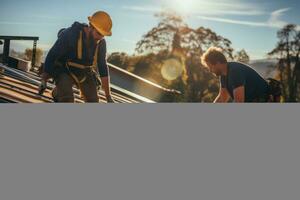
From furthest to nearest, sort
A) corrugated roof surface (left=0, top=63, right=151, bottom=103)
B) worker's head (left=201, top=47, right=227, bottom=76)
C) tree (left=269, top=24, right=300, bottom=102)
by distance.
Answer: tree (left=269, top=24, right=300, bottom=102), corrugated roof surface (left=0, top=63, right=151, bottom=103), worker's head (left=201, top=47, right=227, bottom=76)

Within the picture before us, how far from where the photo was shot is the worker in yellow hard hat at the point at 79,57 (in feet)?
16.0

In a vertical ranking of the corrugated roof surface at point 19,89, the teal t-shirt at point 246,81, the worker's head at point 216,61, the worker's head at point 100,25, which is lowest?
the corrugated roof surface at point 19,89

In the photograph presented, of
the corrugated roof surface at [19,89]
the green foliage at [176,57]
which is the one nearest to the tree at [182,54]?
the green foliage at [176,57]

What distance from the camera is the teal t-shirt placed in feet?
15.7

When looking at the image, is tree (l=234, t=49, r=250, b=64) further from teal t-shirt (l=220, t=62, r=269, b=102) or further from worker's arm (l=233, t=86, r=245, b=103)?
worker's arm (l=233, t=86, r=245, b=103)

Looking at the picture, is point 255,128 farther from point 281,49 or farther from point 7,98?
point 281,49

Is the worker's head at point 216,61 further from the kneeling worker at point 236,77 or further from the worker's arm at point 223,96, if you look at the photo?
the worker's arm at point 223,96

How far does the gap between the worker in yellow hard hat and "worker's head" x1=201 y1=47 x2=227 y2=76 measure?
103cm

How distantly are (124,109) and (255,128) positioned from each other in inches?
53.1

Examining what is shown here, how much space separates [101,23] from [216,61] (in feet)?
3.93

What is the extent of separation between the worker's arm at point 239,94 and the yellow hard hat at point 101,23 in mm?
1380

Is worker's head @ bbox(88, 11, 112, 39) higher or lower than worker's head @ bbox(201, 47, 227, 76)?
higher

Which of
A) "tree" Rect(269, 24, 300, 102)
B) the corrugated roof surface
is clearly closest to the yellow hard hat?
the corrugated roof surface

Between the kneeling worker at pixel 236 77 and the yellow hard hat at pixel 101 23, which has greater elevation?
the yellow hard hat at pixel 101 23
